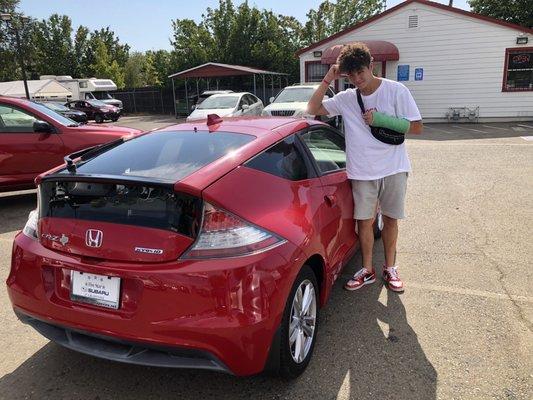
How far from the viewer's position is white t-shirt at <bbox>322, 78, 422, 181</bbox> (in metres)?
3.46

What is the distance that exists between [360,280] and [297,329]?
1322 mm

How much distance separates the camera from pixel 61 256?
242 centimetres

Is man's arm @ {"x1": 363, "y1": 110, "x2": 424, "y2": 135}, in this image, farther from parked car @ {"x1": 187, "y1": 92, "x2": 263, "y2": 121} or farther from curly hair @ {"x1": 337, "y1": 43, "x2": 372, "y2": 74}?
parked car @ {"x1": 187, "y1": 92, "x2": 263, "y2": 121}

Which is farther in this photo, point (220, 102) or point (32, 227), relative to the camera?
point (220, 102)

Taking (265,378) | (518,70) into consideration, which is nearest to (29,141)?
(265,378)

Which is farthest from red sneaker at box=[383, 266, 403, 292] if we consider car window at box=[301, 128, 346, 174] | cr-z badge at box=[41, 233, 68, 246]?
cr-z badge at box=[41, 233, 68, 246]

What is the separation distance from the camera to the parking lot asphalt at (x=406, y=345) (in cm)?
260

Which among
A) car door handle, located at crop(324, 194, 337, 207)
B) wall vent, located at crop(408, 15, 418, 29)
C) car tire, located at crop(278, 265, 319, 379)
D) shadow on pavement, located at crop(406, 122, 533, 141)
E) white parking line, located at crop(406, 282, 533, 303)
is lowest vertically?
shadow on pavement, located at crop(406, 122, 533, 141)

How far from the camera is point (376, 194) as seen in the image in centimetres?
367

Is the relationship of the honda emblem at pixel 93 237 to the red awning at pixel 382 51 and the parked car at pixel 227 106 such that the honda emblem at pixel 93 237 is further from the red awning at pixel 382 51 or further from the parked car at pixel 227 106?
the red awning at pixel 382 51

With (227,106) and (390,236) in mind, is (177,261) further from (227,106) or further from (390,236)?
(227,106)

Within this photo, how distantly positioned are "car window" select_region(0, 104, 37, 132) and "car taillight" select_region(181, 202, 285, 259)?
17.8 feet

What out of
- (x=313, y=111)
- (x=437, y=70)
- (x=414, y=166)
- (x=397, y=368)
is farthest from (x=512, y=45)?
(x=397, y=368)

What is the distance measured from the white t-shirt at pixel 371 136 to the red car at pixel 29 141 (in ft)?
12.1
